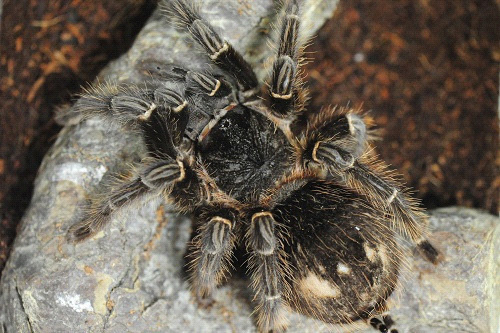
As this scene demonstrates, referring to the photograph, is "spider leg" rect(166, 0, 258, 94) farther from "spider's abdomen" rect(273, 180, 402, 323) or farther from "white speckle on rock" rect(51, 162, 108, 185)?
"white speckle on rock" rect(51, 162, 108, 185)

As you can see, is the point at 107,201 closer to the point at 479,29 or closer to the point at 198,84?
the point at 198,84

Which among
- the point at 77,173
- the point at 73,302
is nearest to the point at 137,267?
the point at 73,302

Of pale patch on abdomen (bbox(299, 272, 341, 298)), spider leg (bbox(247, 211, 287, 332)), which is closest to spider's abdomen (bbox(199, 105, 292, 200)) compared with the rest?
spider leg (bbox(247, 211, 287, 332))

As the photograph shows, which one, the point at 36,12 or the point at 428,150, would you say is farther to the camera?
the point at 428,150


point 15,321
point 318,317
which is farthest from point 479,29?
point 15,321

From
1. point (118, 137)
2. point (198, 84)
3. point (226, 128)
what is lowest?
point (118, 137)

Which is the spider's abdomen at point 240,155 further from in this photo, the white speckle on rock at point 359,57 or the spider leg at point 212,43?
the white speckle on rock at point 359,57

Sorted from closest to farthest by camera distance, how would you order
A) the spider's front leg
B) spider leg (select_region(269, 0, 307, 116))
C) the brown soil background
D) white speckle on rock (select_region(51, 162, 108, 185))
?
1. the spider's front leg
2. spider leg (select_region(269, 0, 307, 116))
3. white speckle on rock (select_region(51, 162, 108, 185))
4. the brown soil background
